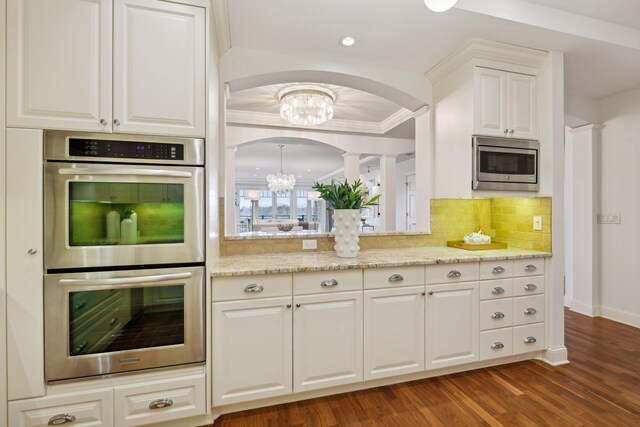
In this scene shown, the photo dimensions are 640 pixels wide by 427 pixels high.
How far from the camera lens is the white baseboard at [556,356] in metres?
2.47

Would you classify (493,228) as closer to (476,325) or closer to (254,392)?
(476,325)

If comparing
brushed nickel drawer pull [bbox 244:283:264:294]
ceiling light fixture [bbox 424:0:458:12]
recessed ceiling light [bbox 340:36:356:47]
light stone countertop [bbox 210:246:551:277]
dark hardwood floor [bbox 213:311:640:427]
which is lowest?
dark hardwood floor [bbox 213:311:640:427]

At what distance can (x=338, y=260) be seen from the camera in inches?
85.4

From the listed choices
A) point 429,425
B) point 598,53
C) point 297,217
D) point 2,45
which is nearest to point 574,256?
point 598,53

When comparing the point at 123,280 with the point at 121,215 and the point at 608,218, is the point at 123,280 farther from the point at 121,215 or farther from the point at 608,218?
the point at 608,218

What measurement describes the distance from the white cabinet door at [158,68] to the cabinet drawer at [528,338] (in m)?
2.73

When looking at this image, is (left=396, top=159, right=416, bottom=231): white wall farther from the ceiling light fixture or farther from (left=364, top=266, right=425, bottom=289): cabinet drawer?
the ceiling light fixture

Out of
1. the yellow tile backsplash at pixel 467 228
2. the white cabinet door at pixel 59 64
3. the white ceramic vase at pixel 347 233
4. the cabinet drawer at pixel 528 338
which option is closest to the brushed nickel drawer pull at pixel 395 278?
the white ceramic vase at pixel 347 233

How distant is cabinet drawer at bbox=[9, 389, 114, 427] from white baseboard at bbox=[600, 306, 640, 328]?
466 cm

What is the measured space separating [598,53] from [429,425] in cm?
312

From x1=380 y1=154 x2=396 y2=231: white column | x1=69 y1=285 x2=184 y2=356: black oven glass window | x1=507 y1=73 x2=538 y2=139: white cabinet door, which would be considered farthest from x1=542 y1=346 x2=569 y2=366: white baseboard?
x1=380 y1=154 x2=396 y2=231: white column

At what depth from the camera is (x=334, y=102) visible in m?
4.12

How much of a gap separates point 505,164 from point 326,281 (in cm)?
177

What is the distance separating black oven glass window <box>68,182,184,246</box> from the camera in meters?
1.59
